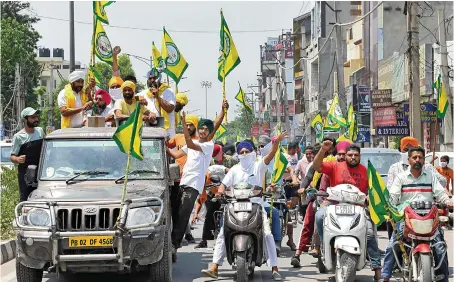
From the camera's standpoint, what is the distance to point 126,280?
10.7 meters

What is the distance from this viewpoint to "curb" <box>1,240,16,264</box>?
41.9ft

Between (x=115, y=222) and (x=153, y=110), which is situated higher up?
(x=153, y=110)

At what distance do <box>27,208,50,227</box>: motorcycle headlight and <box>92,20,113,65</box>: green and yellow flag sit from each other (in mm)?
9592

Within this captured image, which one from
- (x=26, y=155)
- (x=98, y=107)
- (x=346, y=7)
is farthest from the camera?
(x=346, y=7)

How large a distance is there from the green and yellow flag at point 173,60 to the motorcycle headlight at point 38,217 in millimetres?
9985

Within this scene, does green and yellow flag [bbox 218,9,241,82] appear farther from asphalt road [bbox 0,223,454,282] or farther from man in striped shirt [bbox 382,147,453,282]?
man in striped shirt [bbox 382,147,453,282]

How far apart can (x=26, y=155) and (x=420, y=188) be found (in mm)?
5151

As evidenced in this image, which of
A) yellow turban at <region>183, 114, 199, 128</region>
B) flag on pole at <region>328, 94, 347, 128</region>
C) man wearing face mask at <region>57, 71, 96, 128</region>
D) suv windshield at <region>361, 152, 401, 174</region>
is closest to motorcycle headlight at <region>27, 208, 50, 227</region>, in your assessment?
yellow turban at <region>183, 114, 199, 128</region>

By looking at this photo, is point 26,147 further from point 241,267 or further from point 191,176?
point 241,267

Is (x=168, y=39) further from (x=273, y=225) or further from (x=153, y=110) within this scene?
(x=273, y=225)

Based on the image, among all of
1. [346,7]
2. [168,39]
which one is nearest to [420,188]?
[168,39]

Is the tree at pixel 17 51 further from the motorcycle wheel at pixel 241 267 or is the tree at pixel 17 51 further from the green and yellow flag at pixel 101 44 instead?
the motorcycle wheel at pixel 241 267

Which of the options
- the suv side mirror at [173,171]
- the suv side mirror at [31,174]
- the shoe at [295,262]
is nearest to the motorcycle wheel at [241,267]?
the suv side mirror at [173,171]

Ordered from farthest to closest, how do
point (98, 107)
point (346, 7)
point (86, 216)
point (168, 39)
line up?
point (346, 7), point (168, 39), point (98, 107), point (86, 216)
